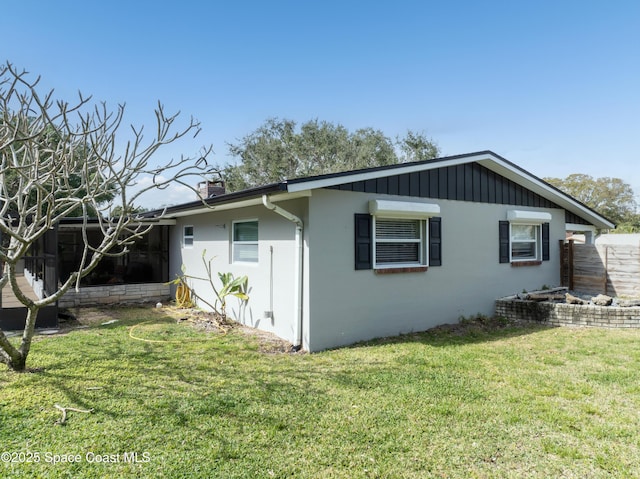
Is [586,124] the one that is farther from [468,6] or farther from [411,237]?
[411,237]

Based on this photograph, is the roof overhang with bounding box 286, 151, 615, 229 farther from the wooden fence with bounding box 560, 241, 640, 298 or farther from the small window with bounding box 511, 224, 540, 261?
the wooden fence with bounding box 560, 241, 640, 298

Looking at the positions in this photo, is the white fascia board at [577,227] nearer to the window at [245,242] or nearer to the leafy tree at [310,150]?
the window at [245,242]

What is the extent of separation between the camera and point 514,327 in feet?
25.6

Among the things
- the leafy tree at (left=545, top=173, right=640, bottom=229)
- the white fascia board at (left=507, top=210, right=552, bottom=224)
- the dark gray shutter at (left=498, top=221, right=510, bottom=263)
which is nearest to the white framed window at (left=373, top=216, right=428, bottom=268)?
the dark gray shutter at (left=498, top=221, right=510, bottom=263)

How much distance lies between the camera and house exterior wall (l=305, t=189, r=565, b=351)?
613 cm

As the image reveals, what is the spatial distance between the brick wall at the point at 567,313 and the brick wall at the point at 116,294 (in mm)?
9344

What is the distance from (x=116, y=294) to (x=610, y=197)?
48045mm

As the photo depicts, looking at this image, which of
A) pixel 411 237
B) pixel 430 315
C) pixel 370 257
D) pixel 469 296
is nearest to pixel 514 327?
pixel 469 296

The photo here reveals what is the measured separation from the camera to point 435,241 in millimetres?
7508

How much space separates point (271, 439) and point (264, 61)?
42.4 feet

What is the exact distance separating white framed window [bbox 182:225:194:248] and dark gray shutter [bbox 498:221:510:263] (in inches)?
318

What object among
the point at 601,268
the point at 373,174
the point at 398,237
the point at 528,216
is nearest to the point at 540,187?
the point at 528,216

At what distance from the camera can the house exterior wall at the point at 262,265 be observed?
259 inches

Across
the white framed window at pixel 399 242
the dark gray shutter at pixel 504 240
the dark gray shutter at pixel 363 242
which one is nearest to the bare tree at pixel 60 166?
the dark gray shutter at pixel 363 242
